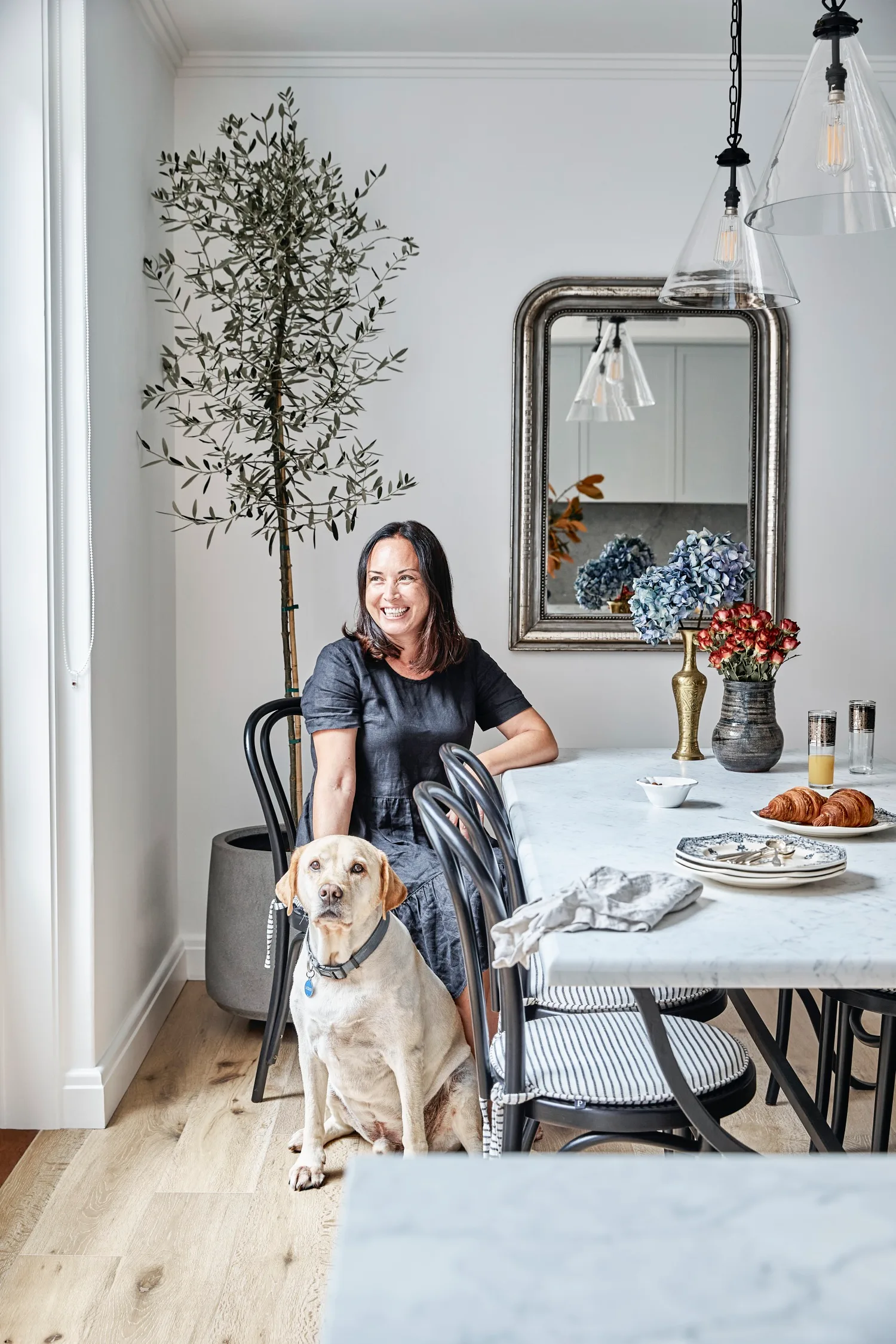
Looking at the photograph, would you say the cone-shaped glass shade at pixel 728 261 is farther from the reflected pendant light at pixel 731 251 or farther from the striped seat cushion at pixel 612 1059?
the striped seat cushion at pixel 612 1059

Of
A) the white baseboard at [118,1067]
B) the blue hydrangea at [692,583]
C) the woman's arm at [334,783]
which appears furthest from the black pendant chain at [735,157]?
the white baseboard at [118,1067]

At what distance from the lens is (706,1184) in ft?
1.76

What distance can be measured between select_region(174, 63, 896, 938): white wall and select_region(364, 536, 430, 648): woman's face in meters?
0.82

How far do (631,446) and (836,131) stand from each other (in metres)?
1.77

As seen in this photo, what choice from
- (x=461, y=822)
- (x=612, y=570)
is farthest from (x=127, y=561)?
(x=612, y=570)

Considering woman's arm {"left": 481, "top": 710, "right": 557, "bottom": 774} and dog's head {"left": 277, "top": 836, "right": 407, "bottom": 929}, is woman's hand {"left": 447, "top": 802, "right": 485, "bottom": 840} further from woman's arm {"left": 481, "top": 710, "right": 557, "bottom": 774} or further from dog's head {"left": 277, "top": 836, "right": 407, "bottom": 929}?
woman's arm {"left": 481, "top": 710, "right": 557, "bottom": 774}

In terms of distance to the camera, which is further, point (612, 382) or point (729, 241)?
point (612, 382)

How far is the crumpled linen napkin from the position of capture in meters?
1.35

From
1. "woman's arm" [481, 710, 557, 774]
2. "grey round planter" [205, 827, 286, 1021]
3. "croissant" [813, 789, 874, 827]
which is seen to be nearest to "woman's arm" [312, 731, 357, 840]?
"woman's arm" [481, 710, 557, 774]

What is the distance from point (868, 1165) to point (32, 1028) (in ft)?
7.50

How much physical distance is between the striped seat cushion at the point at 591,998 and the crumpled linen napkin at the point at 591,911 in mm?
521

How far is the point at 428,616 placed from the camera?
8.70 feet

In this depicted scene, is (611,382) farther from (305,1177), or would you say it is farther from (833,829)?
(305,1177)

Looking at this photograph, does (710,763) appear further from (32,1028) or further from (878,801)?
(32,1028)
